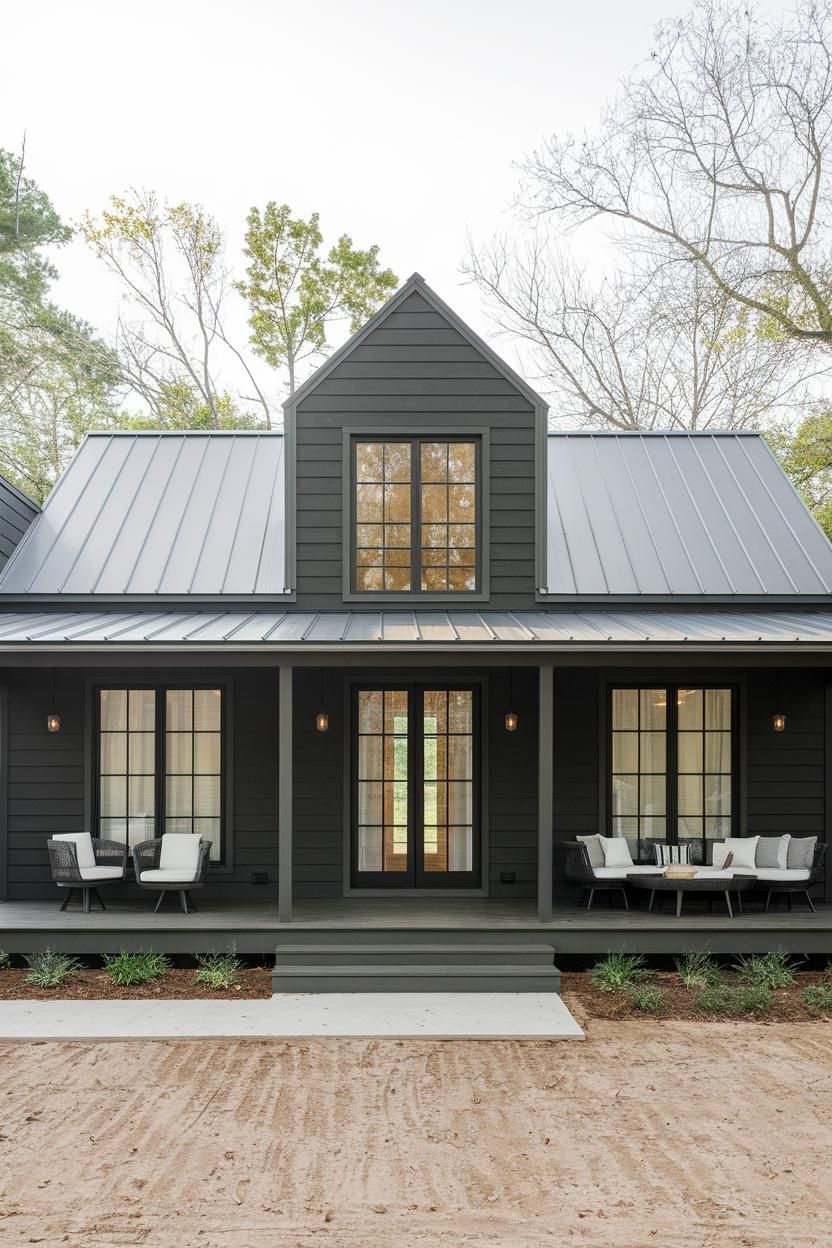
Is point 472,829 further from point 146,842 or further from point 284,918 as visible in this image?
point 146,842

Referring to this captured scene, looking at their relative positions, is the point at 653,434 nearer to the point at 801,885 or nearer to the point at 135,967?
the point at 801,885

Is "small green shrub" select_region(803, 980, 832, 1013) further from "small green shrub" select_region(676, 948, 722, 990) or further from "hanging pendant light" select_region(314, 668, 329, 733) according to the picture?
"hanging pendant light" select_region(314, 668, 329, 733)

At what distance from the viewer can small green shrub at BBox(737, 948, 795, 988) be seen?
26.3 feet

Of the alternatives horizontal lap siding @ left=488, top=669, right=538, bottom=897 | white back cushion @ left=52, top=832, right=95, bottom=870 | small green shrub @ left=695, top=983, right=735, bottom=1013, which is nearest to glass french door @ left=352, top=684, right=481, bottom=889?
horizontal lap siding @ left=488, top=669, right=538, bottom=897

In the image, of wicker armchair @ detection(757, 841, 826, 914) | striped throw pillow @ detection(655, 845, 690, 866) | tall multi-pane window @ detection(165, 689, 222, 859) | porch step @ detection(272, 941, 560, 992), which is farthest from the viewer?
tall multi-pane window @ detection(165, 689, 222, 859)

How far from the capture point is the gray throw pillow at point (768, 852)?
9.19 meters

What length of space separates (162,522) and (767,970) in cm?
748

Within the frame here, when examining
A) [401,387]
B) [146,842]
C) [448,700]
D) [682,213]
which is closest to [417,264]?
[682,213]

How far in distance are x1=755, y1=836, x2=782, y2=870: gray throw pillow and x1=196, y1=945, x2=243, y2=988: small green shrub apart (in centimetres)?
491

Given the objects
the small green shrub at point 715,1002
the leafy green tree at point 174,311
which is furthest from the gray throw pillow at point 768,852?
the leafy green tree at point 174,311

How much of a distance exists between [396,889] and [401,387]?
16.7ft

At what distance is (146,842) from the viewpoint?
9.10 m

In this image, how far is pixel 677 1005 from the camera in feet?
25.1

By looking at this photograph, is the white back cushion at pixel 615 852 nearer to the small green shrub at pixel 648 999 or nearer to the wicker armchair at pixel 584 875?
the wicker armchair at pixel 584 875
